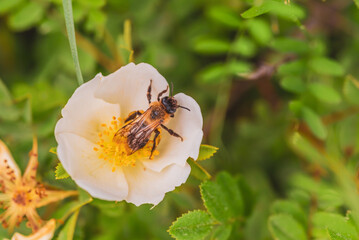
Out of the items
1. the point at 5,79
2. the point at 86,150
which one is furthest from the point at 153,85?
the point at 5,79

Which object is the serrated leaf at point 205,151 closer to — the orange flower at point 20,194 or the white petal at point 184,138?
the white petal at point 184,138

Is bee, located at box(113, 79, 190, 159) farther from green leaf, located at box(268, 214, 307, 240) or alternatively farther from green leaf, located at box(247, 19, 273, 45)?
green leaf, located at box(247, 19, 273, 45)

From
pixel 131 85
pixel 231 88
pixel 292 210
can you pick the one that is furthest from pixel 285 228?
pixel 231 88

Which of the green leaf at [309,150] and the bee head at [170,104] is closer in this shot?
the bee head at [170,104]

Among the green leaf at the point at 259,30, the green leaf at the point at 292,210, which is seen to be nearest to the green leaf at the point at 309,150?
the green leaf at the point at 292,210

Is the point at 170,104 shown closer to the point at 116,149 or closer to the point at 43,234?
the point at 116,149

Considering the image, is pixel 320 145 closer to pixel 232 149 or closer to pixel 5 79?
pixel 232 149
